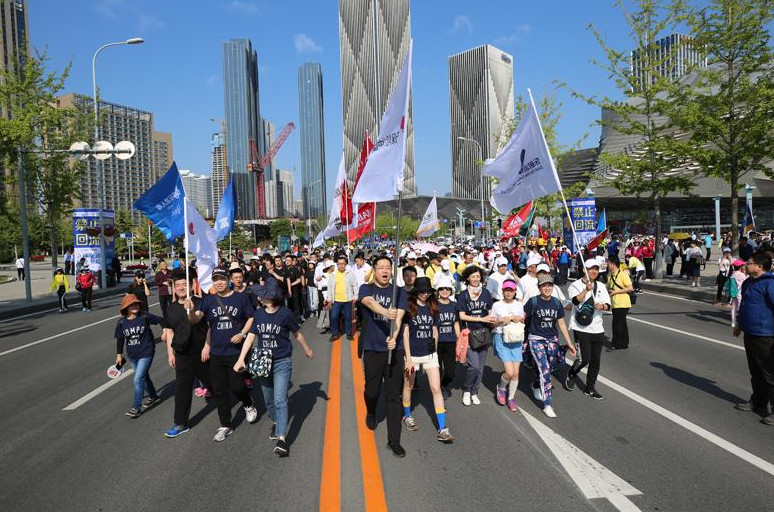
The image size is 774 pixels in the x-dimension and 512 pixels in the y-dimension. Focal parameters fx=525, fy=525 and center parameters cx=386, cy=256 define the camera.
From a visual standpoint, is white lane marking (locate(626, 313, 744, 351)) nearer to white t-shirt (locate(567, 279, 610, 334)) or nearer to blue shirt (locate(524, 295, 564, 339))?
white t-shirt (locate(567, 279, 610, 334))

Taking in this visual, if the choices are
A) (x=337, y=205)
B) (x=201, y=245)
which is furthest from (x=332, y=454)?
(x=337, y=205)

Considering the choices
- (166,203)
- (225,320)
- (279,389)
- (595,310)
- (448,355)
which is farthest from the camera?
(166,203)

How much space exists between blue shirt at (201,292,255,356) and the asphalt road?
87 centimetres

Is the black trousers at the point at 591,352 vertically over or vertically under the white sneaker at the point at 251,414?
over

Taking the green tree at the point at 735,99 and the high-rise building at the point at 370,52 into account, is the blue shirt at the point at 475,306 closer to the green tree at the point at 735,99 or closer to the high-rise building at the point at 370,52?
the green tree at the point at 735,99

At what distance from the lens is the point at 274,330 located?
496cm

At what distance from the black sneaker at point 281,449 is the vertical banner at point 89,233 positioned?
2546 centimetres

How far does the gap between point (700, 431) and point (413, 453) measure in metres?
2.85

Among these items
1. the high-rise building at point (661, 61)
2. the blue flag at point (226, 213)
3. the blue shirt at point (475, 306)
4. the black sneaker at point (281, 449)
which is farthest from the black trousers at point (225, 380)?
the high-rise building at point (661, 61)

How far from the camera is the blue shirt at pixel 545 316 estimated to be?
19.5 feet

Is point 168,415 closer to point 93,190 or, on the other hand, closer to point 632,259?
point 632,259

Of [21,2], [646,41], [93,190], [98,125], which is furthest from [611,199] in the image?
[21,2]

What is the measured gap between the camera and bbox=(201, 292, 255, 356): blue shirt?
17.5 feet

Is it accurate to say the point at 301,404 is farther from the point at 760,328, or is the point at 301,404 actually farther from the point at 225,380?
the point at 760,328
